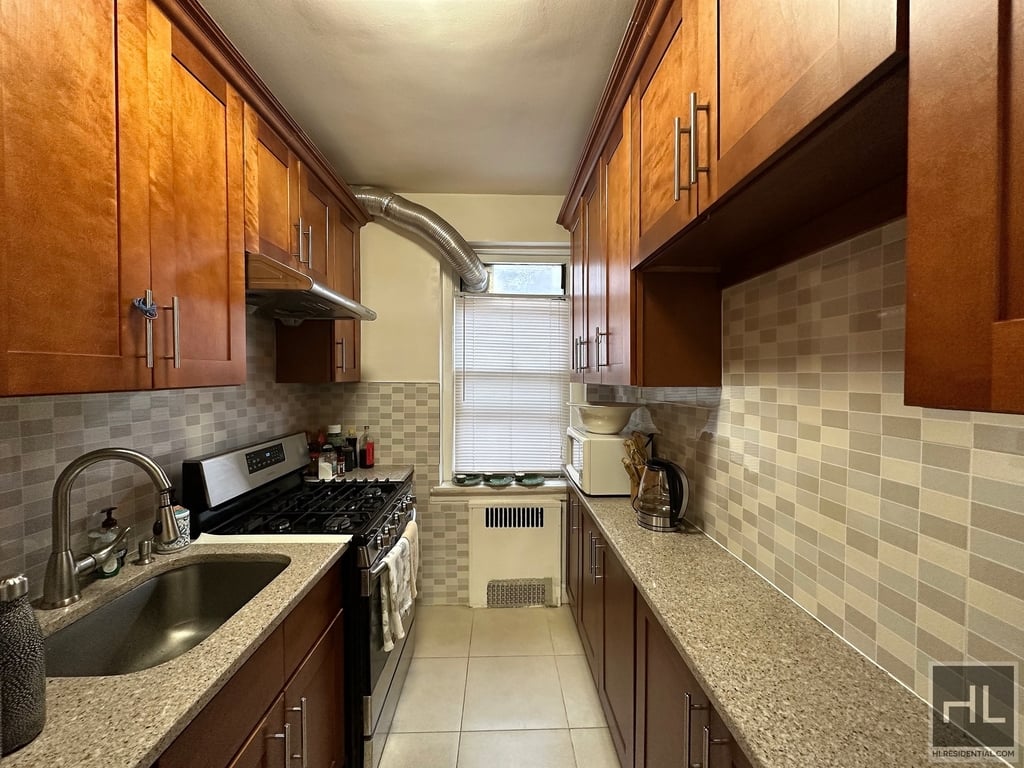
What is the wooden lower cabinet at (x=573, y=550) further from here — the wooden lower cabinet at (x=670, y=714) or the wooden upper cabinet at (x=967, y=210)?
the wooden upper cabinet at (x=967, y=210)

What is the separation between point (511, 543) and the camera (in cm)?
Answer: 280

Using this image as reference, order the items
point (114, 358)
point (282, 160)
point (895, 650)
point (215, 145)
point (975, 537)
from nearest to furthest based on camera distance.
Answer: point (975, 537)
point (895, 650)
point (114, 358)
point (215, 145)
point (282, 160)

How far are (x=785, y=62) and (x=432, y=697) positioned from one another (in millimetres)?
2518

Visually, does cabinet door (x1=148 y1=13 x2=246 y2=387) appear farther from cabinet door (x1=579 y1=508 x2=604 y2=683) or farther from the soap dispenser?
cabinet door (x1=579 y1=508 x2=604 y2=683)

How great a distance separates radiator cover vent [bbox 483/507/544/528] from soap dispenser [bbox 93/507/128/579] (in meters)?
1.84

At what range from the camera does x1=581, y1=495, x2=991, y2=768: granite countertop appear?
0.72 meters

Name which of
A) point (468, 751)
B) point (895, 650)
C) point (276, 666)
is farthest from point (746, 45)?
point (468, 751)

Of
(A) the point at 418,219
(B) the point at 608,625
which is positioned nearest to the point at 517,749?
(B) the point at 608,625

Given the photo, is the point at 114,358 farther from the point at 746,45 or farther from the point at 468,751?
the point at 468,751

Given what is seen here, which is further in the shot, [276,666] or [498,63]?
Result: [498,63]

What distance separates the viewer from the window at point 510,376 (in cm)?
306

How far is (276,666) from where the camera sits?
113 centimetres

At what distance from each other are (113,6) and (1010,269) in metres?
1.65

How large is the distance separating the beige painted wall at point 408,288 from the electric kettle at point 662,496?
159 cm
